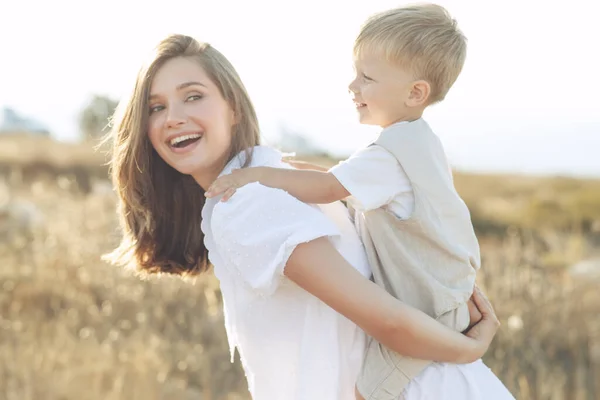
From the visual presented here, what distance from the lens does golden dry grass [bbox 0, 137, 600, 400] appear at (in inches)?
165

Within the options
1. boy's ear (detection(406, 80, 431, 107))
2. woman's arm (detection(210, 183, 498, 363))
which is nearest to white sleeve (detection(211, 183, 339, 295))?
woman's arm (detection(210, 183, 498, 363))

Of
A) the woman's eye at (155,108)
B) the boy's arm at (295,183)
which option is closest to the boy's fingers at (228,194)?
the boy's arm at (295,183)

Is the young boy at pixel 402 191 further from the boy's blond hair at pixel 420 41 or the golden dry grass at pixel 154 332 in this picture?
the golden dry grass at pixel 154 332

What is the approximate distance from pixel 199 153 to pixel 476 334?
36.5 inches

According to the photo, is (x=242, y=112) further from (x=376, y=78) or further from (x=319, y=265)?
(x=319, y=265)

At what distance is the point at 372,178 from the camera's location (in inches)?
89.7

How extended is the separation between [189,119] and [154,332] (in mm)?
2546

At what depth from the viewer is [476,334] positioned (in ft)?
7.88

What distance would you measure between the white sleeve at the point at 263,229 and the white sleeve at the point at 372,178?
10cm

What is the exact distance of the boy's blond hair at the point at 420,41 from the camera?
2.40 metres

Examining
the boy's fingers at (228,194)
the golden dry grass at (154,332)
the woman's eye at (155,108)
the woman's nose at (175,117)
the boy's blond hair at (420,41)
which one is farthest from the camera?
the golden dry grass at (154,332)

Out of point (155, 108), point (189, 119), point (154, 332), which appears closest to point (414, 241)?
point (189, 119)

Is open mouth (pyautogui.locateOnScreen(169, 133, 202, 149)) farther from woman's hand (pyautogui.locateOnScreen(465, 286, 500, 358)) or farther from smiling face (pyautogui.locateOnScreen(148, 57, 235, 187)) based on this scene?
woman's hand (pyautogui.locateOnScreen(465, 286, 500, 358))

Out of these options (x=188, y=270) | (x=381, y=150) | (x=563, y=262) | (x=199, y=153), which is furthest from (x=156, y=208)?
(x=563, y=262)
